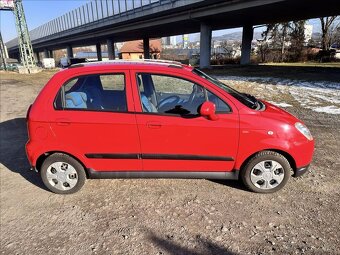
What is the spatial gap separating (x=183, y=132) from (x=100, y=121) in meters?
1.08

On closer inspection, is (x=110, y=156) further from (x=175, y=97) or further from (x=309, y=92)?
(x=309, y=92)

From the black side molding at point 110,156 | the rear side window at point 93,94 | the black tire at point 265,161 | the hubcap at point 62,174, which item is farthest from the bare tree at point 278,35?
the hubcap at point 62,174

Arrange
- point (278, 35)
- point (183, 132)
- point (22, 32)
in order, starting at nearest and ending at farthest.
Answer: point (183, 132) → point (22, 32) → point (278, 35)

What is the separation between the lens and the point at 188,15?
85.1ft

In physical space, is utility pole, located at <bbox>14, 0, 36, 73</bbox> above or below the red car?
above

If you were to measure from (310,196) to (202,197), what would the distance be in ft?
4.61

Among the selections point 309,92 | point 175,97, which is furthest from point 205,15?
A: point 175,97

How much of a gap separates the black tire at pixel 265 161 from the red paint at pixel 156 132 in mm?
86

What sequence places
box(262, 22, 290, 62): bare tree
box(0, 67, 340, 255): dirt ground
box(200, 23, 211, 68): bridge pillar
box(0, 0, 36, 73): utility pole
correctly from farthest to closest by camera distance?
box(262, 22, 290, 62): bare tree → box(0, 0, 36, 73): utility pole → box(200, 23, 211, 68): bridge pillar → box(0, 67, 340, 255): dirt ground

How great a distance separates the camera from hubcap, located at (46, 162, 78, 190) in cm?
382

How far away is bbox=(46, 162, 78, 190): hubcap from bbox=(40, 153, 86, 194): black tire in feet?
0.04

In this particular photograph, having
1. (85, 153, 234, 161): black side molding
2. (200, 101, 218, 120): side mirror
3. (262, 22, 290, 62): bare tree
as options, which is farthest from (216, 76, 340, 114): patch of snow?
(262, 22, 290, 62): bare tree

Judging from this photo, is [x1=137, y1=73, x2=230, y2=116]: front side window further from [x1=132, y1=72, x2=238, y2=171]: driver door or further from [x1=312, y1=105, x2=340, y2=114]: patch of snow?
[x1=312, y1=105, x2=340, y2=114]: patch of snow

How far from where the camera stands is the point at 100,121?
3576 mm
